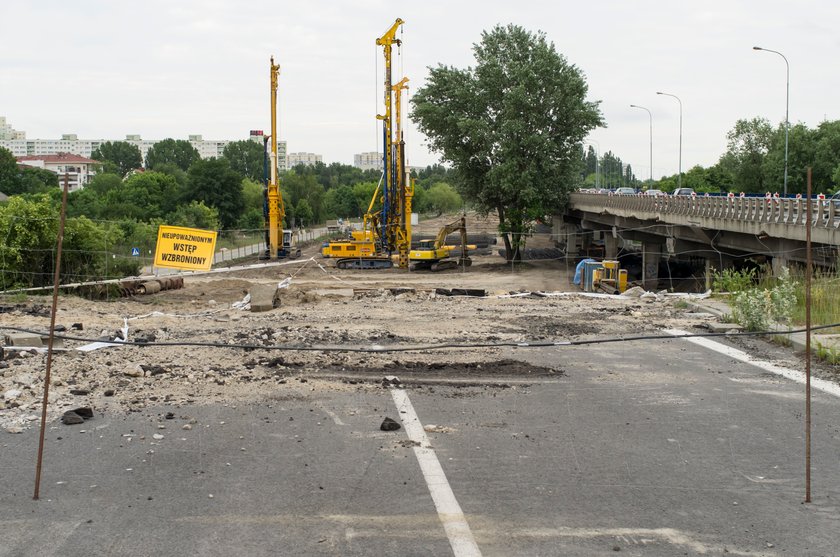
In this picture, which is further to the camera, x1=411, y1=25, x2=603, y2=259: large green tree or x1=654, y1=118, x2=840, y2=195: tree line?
x1=654, y1=118, x2=840, y2=195: tree line

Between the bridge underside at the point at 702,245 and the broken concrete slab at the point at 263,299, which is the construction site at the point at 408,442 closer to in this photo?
the broken concrete slab at the point at 263,299

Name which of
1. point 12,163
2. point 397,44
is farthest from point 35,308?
point 12,163

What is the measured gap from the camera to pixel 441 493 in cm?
775

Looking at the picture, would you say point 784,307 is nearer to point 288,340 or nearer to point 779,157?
point 288,340

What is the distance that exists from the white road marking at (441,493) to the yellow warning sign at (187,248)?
10.7m

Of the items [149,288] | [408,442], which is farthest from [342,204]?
[408,442]

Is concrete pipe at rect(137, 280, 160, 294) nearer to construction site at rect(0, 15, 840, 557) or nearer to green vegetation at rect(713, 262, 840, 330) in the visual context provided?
construction site at rect(0, 15, 840, 557)

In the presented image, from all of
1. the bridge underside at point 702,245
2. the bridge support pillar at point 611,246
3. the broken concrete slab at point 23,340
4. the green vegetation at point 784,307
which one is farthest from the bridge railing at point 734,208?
A: the broken concrete slab at point 23,340

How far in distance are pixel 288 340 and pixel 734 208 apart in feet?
92.5

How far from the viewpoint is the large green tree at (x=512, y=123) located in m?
57.2

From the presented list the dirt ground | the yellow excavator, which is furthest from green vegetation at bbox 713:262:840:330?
the yellow excavator

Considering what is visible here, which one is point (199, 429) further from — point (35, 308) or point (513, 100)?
point (513, 100)

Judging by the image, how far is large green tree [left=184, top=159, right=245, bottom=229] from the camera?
3974 inches

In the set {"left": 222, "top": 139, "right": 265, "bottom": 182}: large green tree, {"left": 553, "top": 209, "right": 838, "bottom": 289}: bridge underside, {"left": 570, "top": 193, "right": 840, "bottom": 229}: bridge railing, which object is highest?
{"left": 222, "top": 139, "right": 265, "bottom": 182}: large green tree
